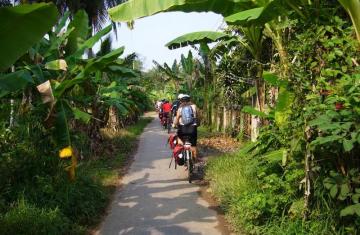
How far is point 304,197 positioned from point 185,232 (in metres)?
1.78

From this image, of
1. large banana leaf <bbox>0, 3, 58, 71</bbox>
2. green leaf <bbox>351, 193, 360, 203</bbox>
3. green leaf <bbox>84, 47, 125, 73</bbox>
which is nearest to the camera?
Answer: large banana leaf <bbox>0, 3, 58, 71</bbox>

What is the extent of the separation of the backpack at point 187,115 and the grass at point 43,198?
2.67 m

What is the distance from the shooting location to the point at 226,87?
16969mm

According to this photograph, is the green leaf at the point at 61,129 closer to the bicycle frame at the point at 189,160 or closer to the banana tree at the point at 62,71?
the banana tree at the point at 62,71

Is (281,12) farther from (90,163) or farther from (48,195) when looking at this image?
(90,163)

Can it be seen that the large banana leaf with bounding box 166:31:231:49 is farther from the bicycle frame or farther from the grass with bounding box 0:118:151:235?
the grass with bounding box 0:118:151:235

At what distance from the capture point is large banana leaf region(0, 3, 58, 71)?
14.2ft

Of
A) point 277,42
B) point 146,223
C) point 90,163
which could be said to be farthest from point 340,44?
point 90,163

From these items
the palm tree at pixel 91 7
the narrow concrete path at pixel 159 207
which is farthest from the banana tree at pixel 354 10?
the palm tree at pixel 91 7

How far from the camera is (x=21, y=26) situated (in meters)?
4.50

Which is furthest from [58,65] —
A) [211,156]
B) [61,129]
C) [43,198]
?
[211,156]

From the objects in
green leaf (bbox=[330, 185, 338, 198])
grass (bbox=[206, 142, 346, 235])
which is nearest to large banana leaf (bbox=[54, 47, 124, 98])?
grass (bbox=[206, 142, 346, 235])

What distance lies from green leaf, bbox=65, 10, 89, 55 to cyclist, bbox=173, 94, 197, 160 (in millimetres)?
3057

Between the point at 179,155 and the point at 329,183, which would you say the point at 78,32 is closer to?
the point at 179,155
